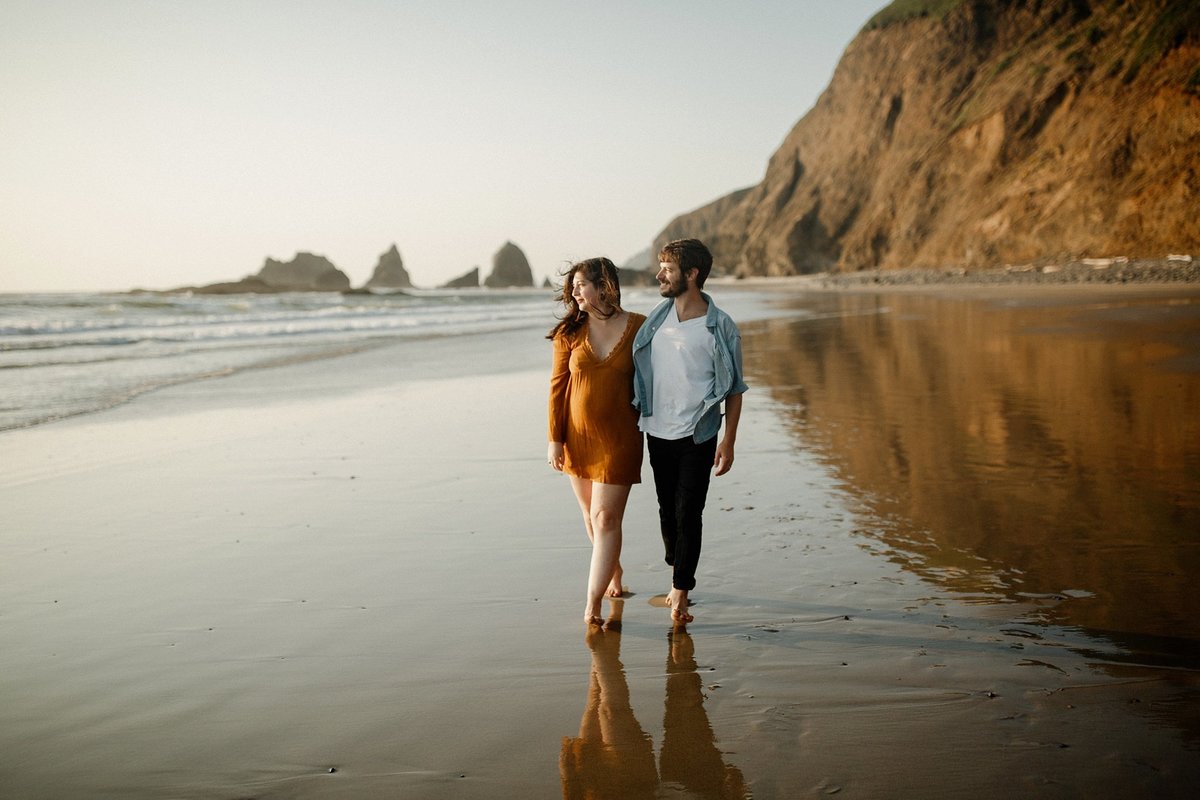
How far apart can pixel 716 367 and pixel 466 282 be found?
15771 centimetres

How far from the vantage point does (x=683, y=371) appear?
3.88 metres

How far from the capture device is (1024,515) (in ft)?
17.3

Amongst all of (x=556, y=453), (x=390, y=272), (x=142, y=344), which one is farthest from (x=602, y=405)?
(x=390, y=272)

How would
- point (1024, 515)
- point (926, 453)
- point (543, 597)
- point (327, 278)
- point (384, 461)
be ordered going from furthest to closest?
point (327, 278)
point (384, 461)
point (926, 453)
point (1024, 515)
point (543, 597)

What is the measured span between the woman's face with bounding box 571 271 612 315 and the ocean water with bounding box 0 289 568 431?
902 cm

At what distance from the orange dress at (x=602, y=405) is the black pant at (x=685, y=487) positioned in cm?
14

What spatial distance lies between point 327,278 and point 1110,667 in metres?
144

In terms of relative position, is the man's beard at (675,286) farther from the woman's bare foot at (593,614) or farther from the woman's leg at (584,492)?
the woman's bare foot at (593,614)

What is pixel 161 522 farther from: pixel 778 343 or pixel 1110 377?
pixel 778 343

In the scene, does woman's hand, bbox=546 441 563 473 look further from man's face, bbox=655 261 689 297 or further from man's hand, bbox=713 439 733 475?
man's face, bbox=655 261 689 297

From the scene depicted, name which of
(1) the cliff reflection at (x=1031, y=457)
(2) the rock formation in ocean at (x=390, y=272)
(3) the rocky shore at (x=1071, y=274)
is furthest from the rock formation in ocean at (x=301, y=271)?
(1) the cliff reflection at (x=1031, y=457)

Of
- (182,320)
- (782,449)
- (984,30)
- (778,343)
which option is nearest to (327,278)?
(984,30)

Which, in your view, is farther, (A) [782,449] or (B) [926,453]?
(A) [782,449]

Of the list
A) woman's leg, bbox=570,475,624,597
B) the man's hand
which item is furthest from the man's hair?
woman's leg, bbox=570,475,624,597
